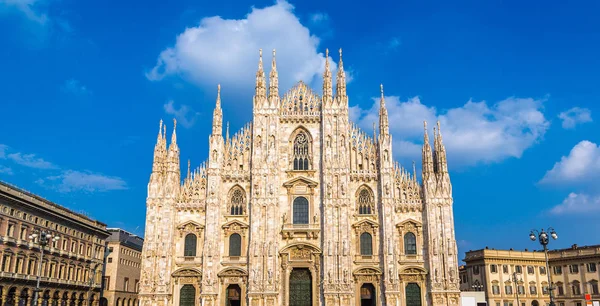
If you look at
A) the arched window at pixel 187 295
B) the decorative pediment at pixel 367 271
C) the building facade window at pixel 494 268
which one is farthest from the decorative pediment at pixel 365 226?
the building facade window at pixel 494 268

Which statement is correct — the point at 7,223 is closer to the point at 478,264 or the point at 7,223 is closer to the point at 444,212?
the point at 444,212

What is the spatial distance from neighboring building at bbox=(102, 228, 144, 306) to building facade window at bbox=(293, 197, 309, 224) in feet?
120

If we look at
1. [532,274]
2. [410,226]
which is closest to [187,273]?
[410,226]

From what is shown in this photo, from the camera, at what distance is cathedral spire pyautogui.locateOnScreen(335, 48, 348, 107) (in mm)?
53656

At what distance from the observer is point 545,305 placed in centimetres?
7588

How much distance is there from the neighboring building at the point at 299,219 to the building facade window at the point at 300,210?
0.30 feet

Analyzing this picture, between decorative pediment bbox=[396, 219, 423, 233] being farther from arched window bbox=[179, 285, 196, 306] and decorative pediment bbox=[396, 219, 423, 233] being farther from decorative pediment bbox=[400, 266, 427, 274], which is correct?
arched window bbox=[179, 285, 196, 306]

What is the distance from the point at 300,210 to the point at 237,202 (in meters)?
5.83

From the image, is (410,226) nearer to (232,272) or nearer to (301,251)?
(301,251)

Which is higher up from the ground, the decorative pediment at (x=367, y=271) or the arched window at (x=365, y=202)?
the arched window at (x=365, y=202)

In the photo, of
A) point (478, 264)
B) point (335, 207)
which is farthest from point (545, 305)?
point (335, 207)

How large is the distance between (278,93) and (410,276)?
68.3ft

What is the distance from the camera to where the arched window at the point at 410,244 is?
50.5 meters

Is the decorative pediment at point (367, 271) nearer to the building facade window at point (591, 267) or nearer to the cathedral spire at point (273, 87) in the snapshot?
the cathedral spire at point (273, 87)
